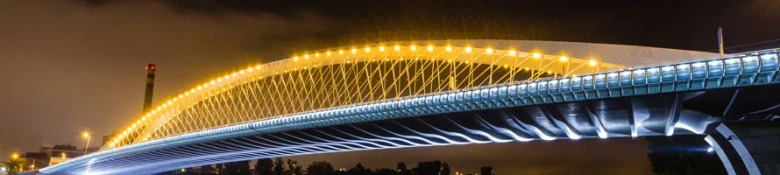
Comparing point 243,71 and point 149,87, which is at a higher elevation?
point 149,87

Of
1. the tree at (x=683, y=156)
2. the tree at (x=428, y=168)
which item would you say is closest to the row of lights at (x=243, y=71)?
the tree at (x=683, y=156)

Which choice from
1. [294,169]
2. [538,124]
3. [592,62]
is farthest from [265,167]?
[592,62]

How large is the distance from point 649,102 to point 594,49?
7679 mm

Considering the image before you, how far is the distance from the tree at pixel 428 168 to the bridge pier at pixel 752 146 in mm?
85711

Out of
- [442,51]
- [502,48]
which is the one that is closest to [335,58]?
[442,51]

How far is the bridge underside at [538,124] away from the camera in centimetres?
2864

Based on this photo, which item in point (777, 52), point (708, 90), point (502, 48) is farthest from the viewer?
point (502, 48)

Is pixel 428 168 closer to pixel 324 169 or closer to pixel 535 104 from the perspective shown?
pixel 324 169

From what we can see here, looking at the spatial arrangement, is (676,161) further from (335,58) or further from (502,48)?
(335,58)

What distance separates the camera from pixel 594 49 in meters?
37.0

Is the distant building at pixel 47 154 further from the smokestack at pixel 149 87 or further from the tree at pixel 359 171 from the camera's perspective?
the tree at pixel 359 171

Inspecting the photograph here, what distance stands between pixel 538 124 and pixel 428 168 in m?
80.6

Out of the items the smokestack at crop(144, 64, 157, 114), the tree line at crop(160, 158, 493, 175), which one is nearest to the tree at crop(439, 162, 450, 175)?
the tree line at crop(160, 158, 493, 175)

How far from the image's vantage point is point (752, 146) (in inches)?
1150
